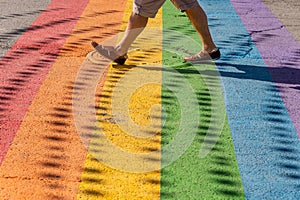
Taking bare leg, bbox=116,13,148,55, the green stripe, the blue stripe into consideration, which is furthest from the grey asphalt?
the green stripe

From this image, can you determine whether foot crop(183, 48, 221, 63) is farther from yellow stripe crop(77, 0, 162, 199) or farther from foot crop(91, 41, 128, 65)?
→ foot crop(91, 41, 128, 65)

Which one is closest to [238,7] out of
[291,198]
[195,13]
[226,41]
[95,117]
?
[226,41]

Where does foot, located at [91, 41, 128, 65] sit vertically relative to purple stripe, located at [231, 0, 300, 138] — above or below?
above

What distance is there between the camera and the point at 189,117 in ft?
15.5

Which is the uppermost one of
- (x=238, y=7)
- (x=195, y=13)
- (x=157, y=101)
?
(x=195, y=13)

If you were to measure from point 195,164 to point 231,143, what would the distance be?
488mm

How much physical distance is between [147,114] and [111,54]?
1292 mm

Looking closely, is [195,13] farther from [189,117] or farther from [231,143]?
[231,143]

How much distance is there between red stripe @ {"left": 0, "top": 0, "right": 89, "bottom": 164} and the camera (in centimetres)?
463

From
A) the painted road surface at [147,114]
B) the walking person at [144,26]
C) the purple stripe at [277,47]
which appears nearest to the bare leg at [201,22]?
the walking person at [144,26]

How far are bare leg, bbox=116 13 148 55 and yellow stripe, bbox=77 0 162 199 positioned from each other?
0.23 metres

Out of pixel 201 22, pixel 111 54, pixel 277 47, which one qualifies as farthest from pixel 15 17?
pixel 277 47

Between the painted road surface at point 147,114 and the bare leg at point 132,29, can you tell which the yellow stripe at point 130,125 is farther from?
the bare leg at point 132,29

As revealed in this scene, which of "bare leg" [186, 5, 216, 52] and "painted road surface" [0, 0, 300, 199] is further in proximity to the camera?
"bare leg" [186, 5, 216, 52]
